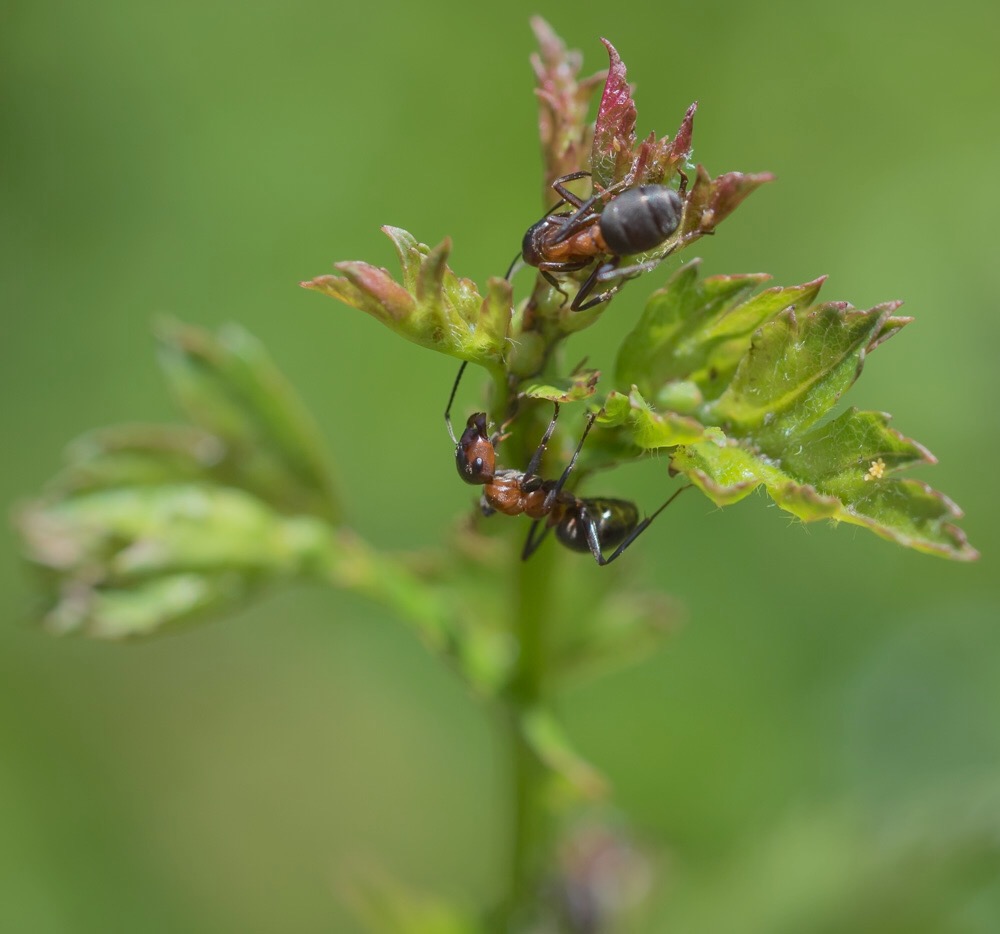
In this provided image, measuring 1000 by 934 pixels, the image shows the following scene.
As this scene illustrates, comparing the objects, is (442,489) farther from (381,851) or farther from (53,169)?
(53,169)

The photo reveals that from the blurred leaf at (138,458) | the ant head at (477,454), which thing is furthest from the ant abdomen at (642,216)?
the blurred leaf at (138,458)

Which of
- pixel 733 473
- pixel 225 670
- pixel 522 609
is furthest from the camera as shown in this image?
pixel 225 670

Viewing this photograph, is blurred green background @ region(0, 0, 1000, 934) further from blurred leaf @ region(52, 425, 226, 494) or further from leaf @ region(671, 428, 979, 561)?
leaf @ region(671, 428, 979, 561)

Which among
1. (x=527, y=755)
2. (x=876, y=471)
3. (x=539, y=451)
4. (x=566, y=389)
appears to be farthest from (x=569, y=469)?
(x=527, y=755)

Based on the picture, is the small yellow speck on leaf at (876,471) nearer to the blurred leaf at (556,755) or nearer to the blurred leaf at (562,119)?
the blurred leaf at (562,119)

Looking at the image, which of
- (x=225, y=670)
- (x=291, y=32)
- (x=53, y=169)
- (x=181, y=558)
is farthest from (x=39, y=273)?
(x=181, y=558)

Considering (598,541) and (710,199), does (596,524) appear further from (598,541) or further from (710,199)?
(710,199)
